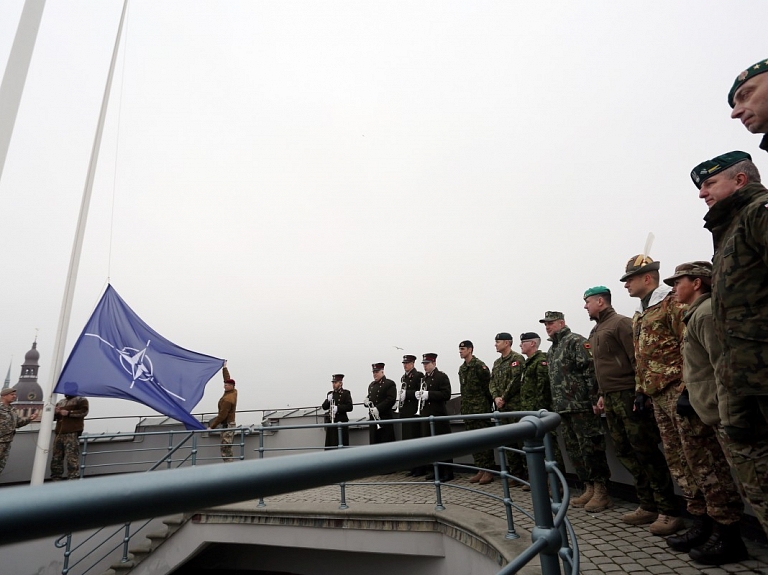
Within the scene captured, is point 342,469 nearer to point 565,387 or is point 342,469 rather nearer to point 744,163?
point 744,163

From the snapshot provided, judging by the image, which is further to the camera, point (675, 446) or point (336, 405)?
point (336, 405)

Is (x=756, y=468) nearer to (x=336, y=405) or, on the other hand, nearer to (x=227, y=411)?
(x=336, y=405)

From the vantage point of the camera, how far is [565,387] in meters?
4.99

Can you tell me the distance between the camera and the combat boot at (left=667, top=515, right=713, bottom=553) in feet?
10.6

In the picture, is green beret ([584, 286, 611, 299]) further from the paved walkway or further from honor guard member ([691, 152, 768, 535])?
honor guard member ([691, 152, 768, 535])

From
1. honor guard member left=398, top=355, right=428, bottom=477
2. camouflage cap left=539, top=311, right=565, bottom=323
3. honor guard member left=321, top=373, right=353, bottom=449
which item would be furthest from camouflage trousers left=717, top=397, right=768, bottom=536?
honor guard member left=321, top=373, right=353, bottom=449

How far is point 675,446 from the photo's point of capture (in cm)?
356

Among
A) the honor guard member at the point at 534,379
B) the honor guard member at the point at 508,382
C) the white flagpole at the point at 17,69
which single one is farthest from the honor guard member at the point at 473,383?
the white flagpole at the point at 17,69

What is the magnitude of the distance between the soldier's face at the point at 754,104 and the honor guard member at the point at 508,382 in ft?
14.7

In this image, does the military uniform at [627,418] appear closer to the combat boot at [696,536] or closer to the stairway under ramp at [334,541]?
the combat boot at [696,536]

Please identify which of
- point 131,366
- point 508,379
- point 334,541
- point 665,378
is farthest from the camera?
point 508,379

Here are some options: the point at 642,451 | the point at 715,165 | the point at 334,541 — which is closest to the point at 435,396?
the point at 334,541

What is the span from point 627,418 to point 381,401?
529 cm

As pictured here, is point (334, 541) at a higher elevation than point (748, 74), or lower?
lower
